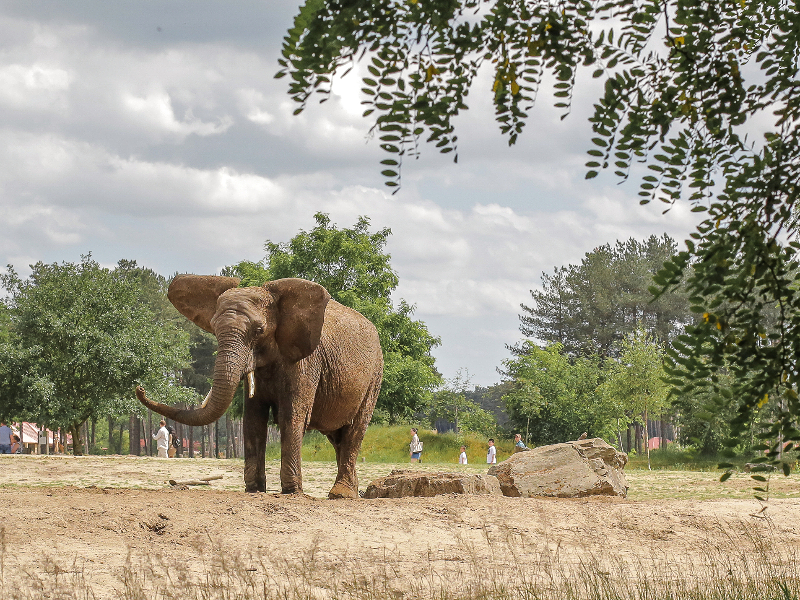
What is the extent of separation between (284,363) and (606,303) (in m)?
64.1

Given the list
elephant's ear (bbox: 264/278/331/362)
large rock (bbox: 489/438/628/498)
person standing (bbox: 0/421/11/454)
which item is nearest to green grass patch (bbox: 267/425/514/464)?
person standing (bbox: 0/421/11/454)

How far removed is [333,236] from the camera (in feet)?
169

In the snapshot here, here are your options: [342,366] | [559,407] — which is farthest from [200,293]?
[559,407]

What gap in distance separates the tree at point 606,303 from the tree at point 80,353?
3883cm

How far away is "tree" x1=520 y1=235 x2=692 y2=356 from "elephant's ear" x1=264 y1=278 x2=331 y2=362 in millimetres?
59180

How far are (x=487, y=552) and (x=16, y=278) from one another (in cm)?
3942

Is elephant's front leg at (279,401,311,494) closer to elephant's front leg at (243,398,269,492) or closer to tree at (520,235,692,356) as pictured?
elephant's front leg at (243,398,269,492)

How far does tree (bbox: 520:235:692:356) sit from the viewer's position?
73562 mm

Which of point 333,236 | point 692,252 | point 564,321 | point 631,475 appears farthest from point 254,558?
point 564,321

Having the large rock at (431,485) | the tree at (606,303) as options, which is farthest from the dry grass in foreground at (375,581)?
the tree at (606,303)

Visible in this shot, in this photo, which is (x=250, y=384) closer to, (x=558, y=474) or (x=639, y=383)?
(x=558, y=474)

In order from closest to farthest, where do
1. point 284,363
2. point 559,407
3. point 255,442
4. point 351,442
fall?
1. point 284,363
2. point 255,442
3. point 351,442
4. point 559,407

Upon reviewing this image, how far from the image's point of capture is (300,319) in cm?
1305

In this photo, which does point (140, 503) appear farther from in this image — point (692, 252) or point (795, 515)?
point (795, 515)
